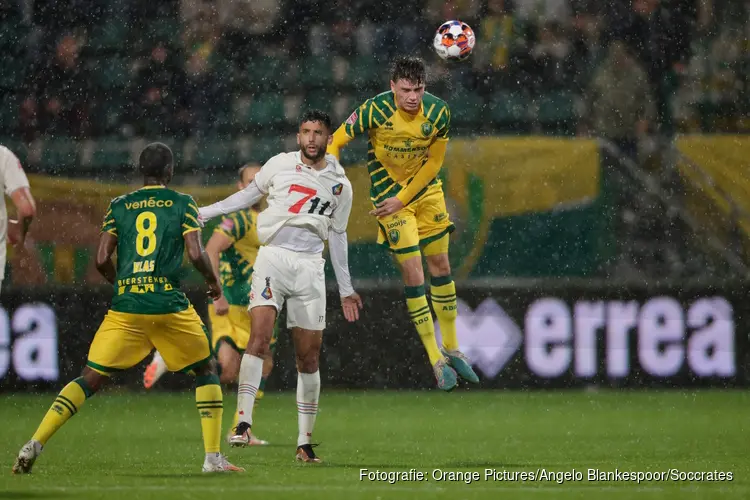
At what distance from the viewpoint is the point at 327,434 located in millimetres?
9602

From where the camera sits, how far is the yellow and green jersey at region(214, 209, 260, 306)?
9.79m

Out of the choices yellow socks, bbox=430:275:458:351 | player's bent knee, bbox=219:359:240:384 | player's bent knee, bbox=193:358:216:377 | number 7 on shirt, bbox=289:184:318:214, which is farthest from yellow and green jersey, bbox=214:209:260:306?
player's bent knee, bbox=193:358:216:377

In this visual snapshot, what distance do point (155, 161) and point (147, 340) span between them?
890 mm

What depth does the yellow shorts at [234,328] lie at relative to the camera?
10125mm

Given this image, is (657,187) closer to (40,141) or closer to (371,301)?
(371,301)

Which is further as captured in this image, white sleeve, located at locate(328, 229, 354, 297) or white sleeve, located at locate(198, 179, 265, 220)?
white sleeve, located at locate(328, 229, 354, 297)

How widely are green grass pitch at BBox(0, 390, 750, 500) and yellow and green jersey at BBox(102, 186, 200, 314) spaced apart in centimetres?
88

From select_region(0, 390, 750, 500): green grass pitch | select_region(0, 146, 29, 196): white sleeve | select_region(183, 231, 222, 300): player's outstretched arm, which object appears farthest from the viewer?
select_region(0, 146, 29, 196): white sleeve

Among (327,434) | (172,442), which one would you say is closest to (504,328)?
(327,434)

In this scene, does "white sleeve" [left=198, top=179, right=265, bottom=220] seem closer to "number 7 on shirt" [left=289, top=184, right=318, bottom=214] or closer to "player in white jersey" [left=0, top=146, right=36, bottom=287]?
"number 7 on shirt" [left=289, top=184, right=318, bottom=214]

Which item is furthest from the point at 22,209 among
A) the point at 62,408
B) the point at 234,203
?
the point at 62,408

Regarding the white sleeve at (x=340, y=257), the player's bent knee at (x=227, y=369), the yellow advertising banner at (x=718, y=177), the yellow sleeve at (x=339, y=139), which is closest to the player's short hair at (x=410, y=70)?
the yellow sleeve at (x=339, y=139)

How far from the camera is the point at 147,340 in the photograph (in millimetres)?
6789

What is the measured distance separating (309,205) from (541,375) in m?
5.48
